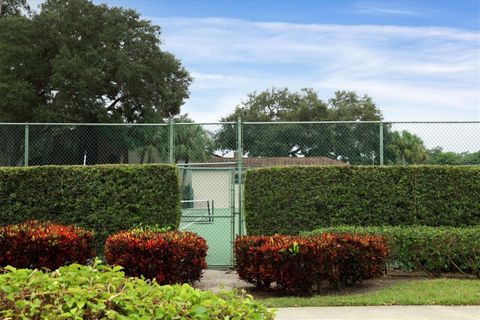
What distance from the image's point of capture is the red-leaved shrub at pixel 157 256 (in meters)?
9.33

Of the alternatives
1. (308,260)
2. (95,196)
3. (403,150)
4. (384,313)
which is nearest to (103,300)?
(384,313)

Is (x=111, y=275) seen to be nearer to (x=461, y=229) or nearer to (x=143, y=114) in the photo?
(x=461, y=229)

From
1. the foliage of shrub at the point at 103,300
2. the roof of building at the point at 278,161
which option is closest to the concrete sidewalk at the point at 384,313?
the foliage of shrub at the point at 103,300

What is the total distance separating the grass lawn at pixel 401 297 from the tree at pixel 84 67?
30583 millimetres

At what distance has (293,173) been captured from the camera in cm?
1194

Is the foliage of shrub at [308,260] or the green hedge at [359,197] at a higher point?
the green hedge at [359,197]

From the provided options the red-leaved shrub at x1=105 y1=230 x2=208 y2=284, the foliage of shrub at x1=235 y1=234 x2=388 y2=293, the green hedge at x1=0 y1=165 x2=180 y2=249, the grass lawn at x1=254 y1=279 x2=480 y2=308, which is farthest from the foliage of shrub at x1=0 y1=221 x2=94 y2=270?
the grass lawn at x1=254 y1=279 x2=480 y2=308

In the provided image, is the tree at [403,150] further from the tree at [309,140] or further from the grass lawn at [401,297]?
the grass lawn at [401,297]

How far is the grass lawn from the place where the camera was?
8.39 meters

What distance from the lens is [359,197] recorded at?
11.8 meters

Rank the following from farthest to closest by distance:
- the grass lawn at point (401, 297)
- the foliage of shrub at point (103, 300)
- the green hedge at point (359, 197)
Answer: the green hedge at point (359, 197) < the grass lawn at point (401, 297) < the foliage of shrub at point (103, 300)

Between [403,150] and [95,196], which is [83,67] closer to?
[95,196]

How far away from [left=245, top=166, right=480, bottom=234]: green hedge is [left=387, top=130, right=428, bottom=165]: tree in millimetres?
1140

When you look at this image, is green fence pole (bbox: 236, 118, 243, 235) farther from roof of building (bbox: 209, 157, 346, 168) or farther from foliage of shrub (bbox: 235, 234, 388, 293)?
foliage of shrub (bbox: 235, 234, 388, 293)
